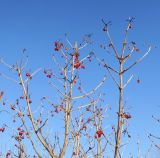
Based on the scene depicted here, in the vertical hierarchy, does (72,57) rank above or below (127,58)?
above

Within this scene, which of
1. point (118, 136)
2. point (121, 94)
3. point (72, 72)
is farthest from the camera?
point (72, 72)

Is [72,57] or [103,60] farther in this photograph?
[72,57]

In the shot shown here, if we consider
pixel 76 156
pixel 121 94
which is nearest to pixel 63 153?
pixel 121 94

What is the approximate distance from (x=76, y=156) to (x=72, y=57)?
3638 mm

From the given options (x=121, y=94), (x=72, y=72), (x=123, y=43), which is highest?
(x=72, y=72)

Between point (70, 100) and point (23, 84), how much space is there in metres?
1.14

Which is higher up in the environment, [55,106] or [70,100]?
[55,106]

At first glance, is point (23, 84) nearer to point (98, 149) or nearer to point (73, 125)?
point (73, 125)

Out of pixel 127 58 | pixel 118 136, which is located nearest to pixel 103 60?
pixel 127 58

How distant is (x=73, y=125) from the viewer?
962 cm

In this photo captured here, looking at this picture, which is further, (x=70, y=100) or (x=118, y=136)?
(x=70, y=100)

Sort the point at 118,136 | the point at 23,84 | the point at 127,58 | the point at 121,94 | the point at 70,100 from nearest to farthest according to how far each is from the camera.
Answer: the point at 118,136, the point at 121,94, the point at 127,58, the point at 23,84, the point at 70,100

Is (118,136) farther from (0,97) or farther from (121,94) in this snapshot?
(0,97)

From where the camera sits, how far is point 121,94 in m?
5.37
